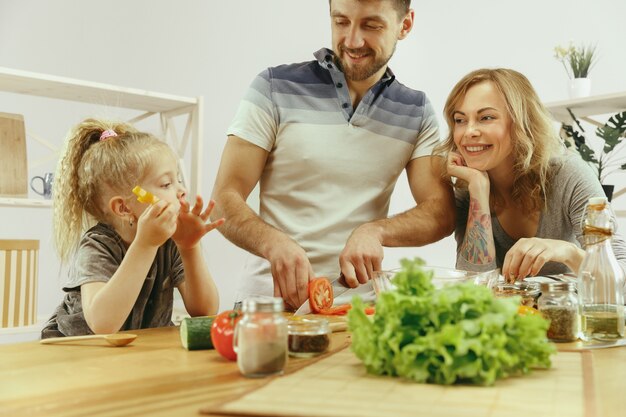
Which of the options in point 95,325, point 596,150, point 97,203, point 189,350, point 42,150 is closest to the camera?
point 189,350

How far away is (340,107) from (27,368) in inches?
60.5

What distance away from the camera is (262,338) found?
0.94 meters

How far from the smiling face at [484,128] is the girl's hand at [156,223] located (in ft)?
3.83

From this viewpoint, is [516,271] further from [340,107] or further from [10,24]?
[10,24]

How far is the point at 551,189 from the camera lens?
219cm

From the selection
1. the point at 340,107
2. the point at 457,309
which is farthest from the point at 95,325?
the point at 340,107

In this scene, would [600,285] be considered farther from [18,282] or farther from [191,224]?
[18,282]

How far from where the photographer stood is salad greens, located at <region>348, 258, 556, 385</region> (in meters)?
0.87

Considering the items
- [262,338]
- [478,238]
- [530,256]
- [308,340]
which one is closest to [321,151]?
[478,238]

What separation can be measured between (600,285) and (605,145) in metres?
2.20

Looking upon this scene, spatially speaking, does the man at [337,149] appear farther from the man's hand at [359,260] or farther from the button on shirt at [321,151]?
the man's hand at [359,260]

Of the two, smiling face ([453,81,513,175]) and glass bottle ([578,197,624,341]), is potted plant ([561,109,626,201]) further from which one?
glass bottle ([578,197,624,341])

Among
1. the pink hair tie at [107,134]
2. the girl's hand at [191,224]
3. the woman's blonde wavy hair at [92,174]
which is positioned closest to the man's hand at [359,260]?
the girl's hand at [191,224]

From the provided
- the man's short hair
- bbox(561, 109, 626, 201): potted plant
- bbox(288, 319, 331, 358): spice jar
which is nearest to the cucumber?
bbox(288, 319, 331, 358): spice jar
